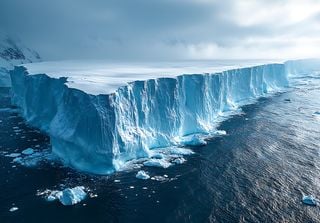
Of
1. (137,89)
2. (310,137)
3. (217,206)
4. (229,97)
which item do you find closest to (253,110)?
(229,97)

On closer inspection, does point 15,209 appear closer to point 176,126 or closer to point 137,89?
point 137,89

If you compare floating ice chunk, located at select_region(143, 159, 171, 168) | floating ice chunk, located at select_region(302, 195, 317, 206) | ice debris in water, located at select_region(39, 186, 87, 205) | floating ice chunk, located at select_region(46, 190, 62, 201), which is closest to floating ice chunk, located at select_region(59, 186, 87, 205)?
ice debris in water, located at select_region(39, 186, 87, 205)

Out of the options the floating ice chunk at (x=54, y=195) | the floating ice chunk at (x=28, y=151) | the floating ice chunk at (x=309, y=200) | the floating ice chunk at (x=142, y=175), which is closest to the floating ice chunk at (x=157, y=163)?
the floating ice chunk at (x=142, y=175)

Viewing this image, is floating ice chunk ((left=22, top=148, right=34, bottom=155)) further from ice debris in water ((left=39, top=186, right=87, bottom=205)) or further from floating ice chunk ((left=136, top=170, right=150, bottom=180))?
floating ice chunk ((left=136, top=170, right=150, bottom=180))

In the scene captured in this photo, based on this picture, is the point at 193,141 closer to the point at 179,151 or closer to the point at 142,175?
the point at 179,151

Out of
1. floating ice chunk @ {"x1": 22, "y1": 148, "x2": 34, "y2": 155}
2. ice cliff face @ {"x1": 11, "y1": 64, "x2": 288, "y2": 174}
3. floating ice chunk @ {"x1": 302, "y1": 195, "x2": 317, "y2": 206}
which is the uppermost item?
ice cliff face @ {"x1": 11, "y1": 64, "x2": 288, "y2": 174}

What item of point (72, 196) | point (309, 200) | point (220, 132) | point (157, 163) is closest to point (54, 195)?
point (72, 196)
